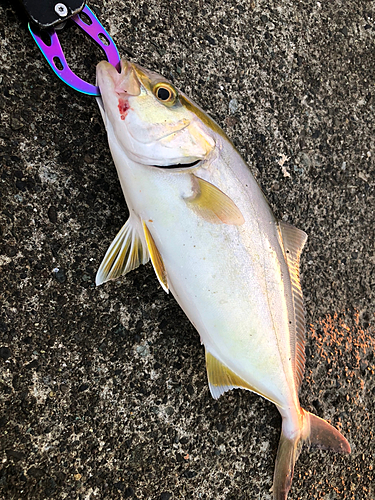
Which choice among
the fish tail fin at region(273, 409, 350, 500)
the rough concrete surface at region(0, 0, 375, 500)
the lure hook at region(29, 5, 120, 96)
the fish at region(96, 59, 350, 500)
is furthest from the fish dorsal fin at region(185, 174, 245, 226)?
the fish tail fin at region(273, 409, 350, 500)

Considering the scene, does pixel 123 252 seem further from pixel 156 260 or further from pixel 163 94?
pixel 163 94

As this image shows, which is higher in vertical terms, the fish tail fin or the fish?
the fish

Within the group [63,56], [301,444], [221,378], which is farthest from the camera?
[301,444]

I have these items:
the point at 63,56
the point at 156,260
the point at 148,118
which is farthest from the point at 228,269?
the point at 63,56

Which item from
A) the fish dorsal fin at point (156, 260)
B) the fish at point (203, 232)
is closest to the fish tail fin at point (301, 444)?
the fish at point (203, 232)

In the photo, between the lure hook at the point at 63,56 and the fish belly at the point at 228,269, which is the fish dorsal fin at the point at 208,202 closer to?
the fish belly at the point at 228,269

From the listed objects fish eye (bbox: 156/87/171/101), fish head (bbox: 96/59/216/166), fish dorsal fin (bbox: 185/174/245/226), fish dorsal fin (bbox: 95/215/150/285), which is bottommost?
fish dorsal fin (bbox: 95/215/150/285)

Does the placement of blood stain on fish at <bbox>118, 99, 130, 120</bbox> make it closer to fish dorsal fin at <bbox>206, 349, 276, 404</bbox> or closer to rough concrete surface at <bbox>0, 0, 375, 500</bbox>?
Result: rough concrete surface at <bbox>0, 0, 375, 500</bbox>
